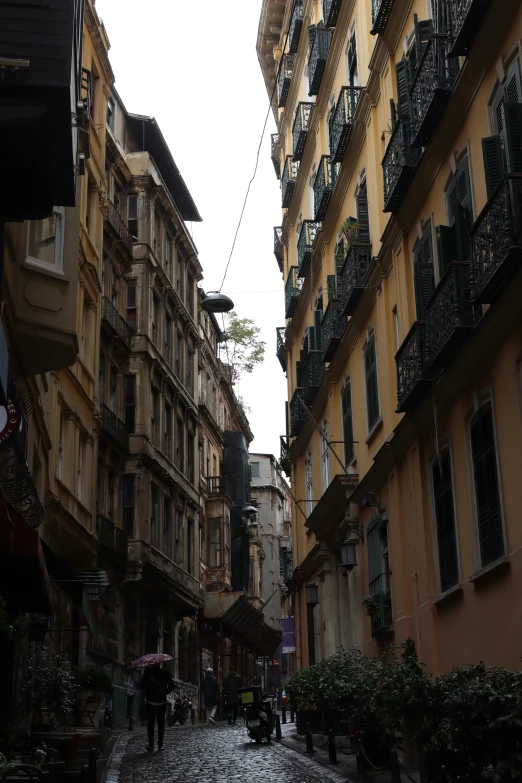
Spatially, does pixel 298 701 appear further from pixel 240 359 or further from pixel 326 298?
pixel 240 359

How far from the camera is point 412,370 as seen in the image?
16.0 metres

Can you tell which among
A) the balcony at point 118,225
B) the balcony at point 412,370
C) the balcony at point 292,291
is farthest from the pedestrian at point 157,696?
the balcony at point 118,225

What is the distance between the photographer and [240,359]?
6238 cm

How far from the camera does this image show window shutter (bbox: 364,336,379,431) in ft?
67.6

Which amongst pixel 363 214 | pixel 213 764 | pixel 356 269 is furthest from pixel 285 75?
pixel 213 764

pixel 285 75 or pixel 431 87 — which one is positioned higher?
pixel 285 75

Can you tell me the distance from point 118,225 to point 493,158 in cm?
2442

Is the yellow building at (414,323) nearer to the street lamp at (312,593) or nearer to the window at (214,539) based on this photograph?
the street lamp at (312,593)

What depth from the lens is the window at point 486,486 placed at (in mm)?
13133

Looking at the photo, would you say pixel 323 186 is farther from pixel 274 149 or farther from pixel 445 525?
pixel 445 525

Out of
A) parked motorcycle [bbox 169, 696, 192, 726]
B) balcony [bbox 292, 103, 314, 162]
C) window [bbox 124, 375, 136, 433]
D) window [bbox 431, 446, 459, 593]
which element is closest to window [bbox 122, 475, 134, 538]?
window [bbox 124, 375, 136, 433]

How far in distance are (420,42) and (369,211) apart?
5.35 meters

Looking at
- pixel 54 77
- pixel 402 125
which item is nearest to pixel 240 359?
pixel 402 125

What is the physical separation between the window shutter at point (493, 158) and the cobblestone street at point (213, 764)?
7643 mm
